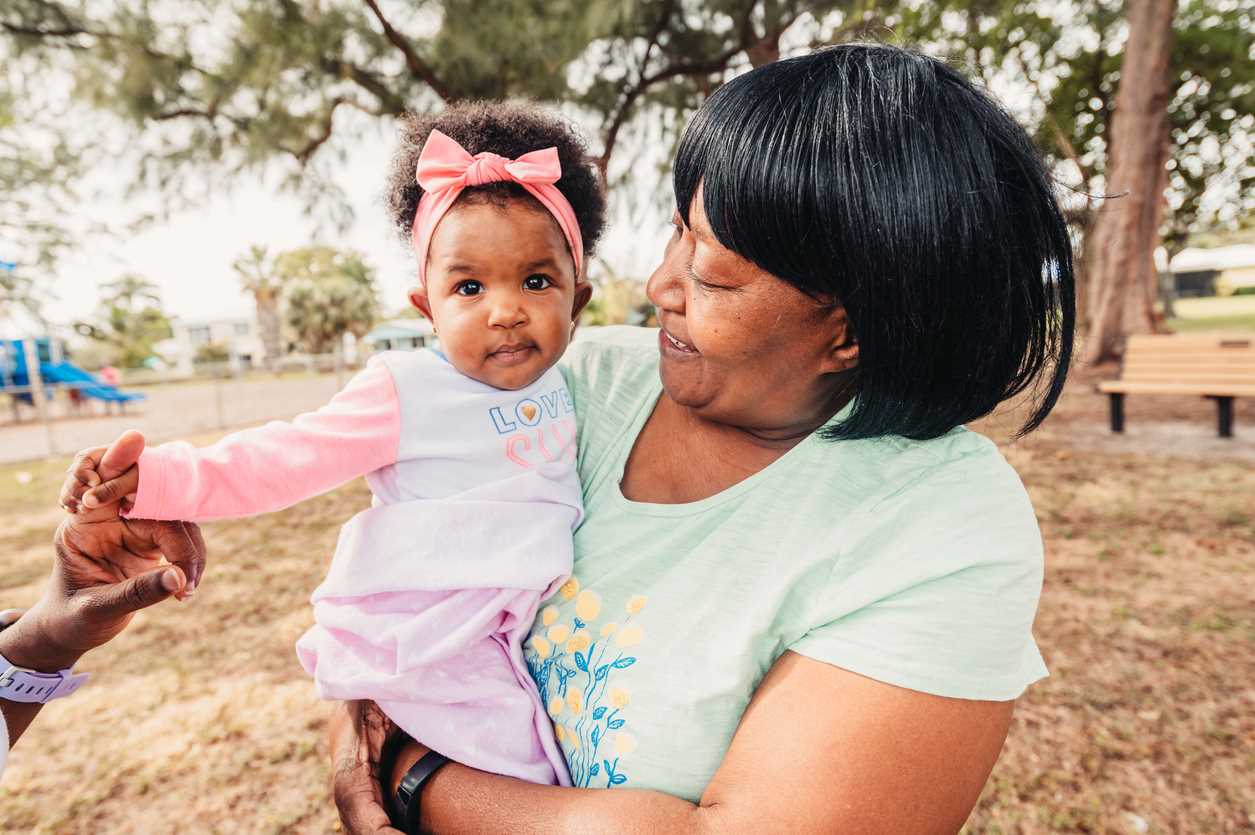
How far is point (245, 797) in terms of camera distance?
2.78 meters

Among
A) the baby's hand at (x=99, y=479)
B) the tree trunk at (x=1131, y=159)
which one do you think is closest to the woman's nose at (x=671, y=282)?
the baby's hand at (x=99, y=479)

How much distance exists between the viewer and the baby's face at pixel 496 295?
1.55 meters

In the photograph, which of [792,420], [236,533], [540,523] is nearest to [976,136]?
[792,420]

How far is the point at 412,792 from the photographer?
4.28 ft

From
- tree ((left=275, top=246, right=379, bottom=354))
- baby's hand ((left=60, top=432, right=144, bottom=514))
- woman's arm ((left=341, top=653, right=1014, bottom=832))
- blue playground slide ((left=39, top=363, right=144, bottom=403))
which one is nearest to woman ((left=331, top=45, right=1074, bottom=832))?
woman's arm ((left=341, top=653, right=1014, bottom=832))

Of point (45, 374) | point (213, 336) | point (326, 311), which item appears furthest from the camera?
point (213, 336)

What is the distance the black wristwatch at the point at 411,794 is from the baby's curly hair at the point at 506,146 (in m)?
1.11

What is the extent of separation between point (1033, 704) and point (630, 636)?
102 inches

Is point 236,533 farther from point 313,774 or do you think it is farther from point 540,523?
point 540,523

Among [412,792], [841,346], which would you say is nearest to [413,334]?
[412,792]

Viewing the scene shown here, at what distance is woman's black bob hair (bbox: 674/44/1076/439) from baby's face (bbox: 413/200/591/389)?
1.59 feet

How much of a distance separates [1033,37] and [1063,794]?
49.8 ft

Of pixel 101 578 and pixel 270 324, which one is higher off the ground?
pixel 270 324

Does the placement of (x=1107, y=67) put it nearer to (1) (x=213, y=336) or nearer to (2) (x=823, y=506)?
(2) (x=823, y=506)
